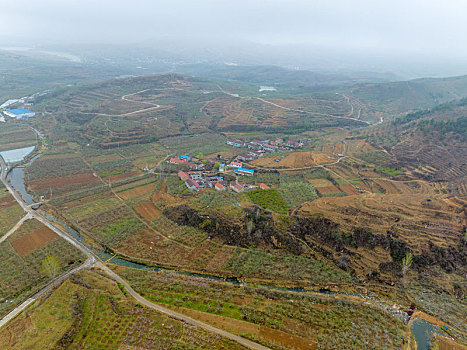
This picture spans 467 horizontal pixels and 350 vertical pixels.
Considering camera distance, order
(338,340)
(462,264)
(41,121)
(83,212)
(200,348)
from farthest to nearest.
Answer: (41,121) < (83,212) < (462,264) < (338,340) < (200,348)

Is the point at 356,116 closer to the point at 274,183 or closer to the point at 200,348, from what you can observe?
the point at 274,183

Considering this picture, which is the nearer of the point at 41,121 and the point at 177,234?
the point at 177,234

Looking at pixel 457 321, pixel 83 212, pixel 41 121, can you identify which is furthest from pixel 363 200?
pixel 41 121

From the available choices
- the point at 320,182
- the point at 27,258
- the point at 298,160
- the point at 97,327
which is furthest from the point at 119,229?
the point at 298,160

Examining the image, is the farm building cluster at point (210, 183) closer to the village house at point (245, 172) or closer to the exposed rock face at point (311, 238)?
the village house at point (245, 172)

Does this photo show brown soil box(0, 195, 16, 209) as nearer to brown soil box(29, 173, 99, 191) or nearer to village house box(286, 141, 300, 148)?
brown soil box(29, 173, 99, 191)

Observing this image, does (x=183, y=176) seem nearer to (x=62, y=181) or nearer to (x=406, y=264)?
(x=62, y=181)

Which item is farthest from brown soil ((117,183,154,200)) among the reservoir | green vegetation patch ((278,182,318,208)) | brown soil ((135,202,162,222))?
the reservoir
